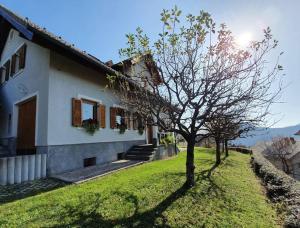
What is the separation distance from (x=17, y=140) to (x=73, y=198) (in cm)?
719

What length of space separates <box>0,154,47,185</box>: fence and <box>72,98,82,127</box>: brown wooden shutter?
1943 millimetres

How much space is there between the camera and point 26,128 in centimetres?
1039

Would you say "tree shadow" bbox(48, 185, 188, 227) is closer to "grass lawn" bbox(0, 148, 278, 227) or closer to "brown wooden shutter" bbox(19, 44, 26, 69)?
"grass lawn" bbox(0, 148, 278, 227)

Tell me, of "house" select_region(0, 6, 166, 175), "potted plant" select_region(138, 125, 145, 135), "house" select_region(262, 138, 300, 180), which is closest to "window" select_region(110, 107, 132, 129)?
"house" select_region(0, 6, 166, 175)

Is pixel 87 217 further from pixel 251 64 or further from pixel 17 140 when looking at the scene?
pixel 17 140

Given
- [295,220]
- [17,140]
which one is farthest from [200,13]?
[17,140]

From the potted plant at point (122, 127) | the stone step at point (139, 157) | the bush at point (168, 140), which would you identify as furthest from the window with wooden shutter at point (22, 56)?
the bush at point (168, 140)

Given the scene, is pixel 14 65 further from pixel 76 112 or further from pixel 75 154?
pixel 75 154

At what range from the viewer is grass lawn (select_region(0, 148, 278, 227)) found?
4.16m

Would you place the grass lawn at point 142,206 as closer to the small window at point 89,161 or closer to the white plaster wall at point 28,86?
the small window at point 89,161

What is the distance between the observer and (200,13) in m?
4.87

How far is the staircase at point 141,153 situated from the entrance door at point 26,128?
15.9 feet

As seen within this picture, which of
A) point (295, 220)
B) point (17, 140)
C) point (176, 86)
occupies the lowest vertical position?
point (295, 220)

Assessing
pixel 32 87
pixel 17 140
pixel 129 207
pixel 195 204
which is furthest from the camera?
pixel 17 140
